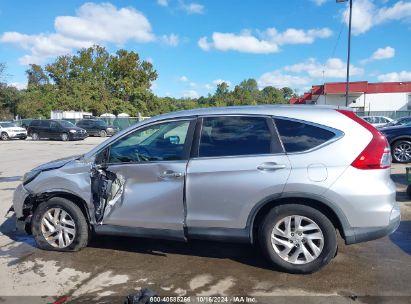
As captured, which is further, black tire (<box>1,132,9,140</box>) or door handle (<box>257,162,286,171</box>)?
black tire (<box>1,132,9,140</box>)

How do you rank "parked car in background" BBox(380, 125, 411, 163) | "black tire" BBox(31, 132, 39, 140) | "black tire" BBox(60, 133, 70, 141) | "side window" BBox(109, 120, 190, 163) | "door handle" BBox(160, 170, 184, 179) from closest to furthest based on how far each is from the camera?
"door handle" BBox(160, 170, 184, 179) < "side window" BBox(109, 120, 190, 163) < "parked car in background" BBox(380, 125, 411, 163) < "black tire" BBox(60, 133, 70, 141) < "black tire" BBox(31, 132, 39, 140)

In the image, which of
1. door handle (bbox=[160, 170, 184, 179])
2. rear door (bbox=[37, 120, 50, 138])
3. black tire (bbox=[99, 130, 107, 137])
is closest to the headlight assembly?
door handle (bbox=[160, 170, 184, 179])

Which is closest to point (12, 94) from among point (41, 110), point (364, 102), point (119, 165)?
point (41, 110)

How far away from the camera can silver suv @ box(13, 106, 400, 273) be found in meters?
3.85

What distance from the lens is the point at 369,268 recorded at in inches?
166

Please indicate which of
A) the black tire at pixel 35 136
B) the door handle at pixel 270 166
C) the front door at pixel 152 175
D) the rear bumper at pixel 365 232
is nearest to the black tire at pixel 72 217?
the front door at pixel 152 175

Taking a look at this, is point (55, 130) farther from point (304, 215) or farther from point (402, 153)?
point (304, 215)

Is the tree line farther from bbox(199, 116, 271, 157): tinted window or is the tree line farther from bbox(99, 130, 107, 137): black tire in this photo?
bbox(199, 116, 271, 157): tinted window

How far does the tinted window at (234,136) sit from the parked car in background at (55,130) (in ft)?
88.6

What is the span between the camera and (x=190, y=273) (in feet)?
13.7

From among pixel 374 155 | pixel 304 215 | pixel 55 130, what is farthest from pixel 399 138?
pixel 55 130

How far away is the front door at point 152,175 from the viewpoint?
425 centimetres

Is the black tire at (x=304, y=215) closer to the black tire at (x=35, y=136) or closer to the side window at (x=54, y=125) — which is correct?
the side window at (x=54, y=125)

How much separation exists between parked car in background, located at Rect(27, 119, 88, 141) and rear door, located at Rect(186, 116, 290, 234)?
27.1 metres
